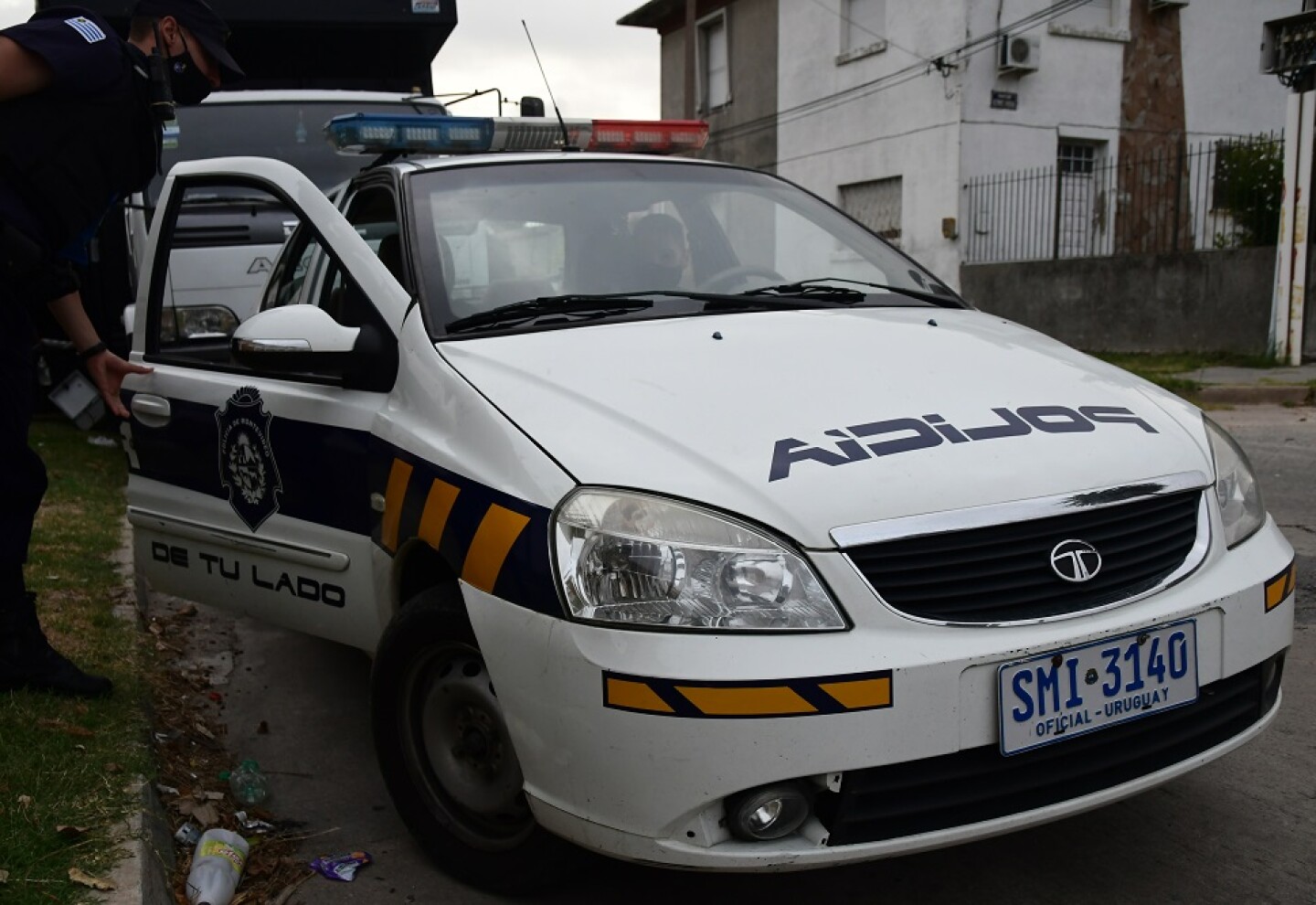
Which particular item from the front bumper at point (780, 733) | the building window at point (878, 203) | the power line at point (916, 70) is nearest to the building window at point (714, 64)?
the power line at point (916, 70)

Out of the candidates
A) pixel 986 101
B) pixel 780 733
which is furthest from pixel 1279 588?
pixel 986 101

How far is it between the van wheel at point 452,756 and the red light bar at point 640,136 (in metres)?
2.28

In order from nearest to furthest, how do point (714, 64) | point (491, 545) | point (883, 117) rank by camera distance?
point (491, 545), point (883, 117), point (714, 64)

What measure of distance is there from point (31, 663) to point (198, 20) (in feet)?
5.99

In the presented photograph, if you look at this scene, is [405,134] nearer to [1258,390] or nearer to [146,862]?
[146,862]

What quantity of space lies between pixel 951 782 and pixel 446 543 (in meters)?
1.09

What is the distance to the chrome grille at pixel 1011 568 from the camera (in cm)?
229

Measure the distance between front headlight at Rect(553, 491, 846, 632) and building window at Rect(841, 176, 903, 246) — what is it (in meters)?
16.8

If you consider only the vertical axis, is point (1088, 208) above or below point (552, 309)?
above

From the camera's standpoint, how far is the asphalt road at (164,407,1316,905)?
2.73 m

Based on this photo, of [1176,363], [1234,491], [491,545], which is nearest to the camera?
[491,545]

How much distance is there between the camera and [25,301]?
3.48 m

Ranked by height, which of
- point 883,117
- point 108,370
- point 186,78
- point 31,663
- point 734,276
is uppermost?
point 883,117

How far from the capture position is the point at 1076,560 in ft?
7.83
